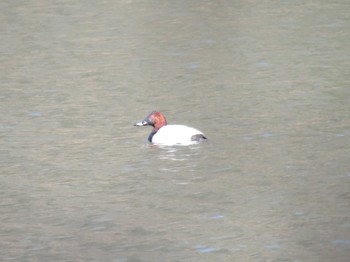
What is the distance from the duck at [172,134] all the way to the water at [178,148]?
0.37ft

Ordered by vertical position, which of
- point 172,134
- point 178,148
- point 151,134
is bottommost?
point 178,148

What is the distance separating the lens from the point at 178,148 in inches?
463

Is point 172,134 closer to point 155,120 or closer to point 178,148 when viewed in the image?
point 178,148

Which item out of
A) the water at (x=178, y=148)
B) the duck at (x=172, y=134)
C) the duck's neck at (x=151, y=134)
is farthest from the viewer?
the duck's neck at (x=151, y=134)

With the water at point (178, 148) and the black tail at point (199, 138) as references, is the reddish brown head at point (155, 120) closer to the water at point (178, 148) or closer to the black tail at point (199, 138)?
the water at point (178, 148)

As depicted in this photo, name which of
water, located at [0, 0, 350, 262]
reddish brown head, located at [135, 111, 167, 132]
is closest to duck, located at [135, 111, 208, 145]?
reddish brown head, located at [135, 111, 167, 132]

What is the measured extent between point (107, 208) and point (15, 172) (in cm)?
158

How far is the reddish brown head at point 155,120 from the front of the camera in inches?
476

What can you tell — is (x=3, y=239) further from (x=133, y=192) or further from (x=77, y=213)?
(x=133, y=192)

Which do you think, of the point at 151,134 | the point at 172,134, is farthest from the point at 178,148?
the point at 151,134

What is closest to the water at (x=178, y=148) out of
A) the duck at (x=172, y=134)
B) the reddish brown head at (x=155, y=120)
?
the duck at (x=172, y=134)

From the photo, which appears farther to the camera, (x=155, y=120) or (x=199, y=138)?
(x=155, y=120)

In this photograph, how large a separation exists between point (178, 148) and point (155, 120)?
505 millimetres

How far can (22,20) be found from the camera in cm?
2069
